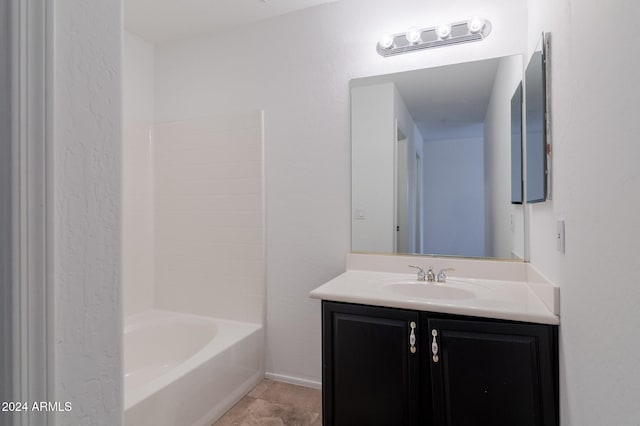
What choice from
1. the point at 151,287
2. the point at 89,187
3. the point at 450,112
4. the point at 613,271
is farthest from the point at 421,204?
the point at 151,287

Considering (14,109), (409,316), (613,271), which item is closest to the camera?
(14,109)

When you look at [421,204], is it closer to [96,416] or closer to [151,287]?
[96,416]

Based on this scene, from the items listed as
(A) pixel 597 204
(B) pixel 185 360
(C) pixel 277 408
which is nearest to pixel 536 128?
(A) pixel 597 204

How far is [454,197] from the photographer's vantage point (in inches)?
86.0

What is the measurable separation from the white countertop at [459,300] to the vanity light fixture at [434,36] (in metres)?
1.33

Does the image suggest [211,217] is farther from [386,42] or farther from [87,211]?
[87,211]

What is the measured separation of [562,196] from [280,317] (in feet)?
6.09

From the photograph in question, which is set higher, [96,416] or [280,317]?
[96,416]

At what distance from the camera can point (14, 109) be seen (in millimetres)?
437

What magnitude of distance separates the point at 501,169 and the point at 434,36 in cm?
84

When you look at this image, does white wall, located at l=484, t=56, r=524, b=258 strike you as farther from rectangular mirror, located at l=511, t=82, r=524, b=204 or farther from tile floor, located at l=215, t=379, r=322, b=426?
tile floor, located at l=215, t=379, r=322, b=426

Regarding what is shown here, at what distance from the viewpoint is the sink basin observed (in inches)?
74.9

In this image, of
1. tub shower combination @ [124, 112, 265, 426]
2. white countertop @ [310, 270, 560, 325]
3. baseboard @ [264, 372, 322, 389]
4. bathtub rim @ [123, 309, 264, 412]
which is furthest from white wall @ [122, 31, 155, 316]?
A: white countertop @ [310, 270, 560, 325]

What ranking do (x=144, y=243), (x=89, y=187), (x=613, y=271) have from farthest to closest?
(x=144, y=243) → (x=613, y=271) → (x=89, y=187)
